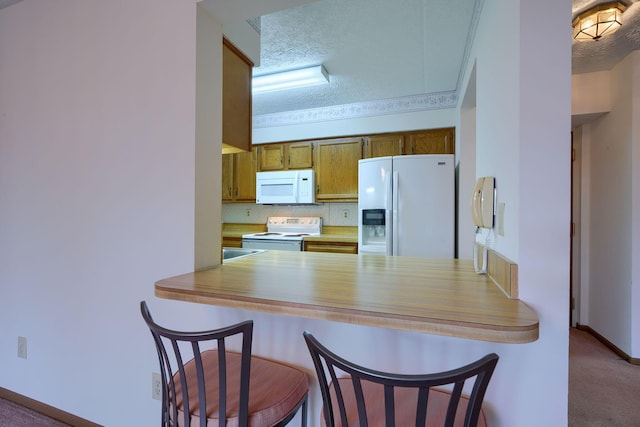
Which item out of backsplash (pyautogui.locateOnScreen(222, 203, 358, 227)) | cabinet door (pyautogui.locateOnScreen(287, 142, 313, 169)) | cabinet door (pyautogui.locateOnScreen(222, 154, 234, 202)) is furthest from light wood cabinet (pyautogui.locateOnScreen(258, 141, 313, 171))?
backsplash (pyautogui.locateOnScreen(222, 203, 358, 227))

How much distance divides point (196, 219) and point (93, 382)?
1139mm

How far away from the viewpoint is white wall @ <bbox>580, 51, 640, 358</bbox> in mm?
2387

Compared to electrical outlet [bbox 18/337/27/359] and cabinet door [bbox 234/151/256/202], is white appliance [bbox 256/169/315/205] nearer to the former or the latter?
cabinet door [bbox 234/151/256/202]

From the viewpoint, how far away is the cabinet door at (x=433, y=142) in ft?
10.7

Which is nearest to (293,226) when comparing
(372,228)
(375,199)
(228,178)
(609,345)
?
(228,178)

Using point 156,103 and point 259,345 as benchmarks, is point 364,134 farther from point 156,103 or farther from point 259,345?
point 259,345

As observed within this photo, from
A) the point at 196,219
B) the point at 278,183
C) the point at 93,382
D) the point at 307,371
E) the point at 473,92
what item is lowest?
the point at 93,382

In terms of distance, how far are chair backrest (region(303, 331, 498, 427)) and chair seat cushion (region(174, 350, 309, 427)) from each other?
17 centimetres

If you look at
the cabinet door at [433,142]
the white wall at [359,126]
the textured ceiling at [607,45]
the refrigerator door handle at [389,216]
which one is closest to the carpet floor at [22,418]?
the refrigerator door handle at [389,216]

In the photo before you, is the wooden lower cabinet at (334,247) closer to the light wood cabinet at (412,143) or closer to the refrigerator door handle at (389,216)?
the refrigerator door handle at (389,216)

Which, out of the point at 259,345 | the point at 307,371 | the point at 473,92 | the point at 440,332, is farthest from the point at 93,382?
the point at 473,92

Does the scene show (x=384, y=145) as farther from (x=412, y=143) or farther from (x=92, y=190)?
(x=92, y=190)

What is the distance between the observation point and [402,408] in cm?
85

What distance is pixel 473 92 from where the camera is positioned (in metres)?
2.20
